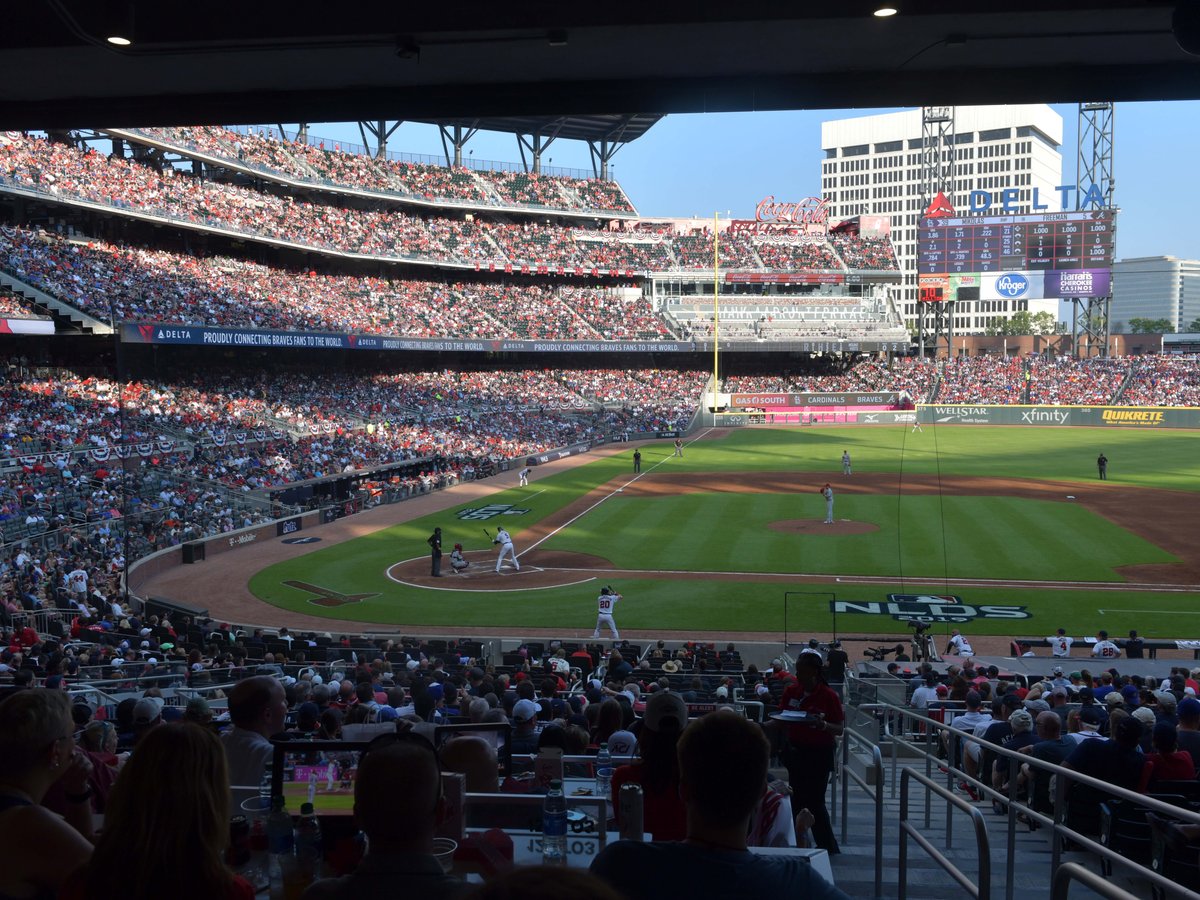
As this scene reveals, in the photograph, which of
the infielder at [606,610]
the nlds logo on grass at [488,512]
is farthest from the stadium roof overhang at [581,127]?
the infielder at [606,610]

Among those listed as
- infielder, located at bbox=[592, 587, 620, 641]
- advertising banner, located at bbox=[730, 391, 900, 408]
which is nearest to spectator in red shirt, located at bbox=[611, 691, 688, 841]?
infielder, located at bbox=[592, 587, 620, 641]

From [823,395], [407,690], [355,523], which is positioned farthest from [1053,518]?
[823,395]

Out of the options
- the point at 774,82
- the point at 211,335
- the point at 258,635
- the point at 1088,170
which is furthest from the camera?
the point at 1088,170

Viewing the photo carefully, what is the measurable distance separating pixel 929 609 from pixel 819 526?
10.5m

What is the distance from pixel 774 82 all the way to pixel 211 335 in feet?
155

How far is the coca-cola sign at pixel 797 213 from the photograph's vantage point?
313 ft

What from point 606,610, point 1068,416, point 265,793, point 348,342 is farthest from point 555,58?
point 1068,416

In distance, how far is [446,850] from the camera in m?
3.31

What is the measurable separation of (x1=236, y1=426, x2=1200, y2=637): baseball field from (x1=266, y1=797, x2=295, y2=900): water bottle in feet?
62.0

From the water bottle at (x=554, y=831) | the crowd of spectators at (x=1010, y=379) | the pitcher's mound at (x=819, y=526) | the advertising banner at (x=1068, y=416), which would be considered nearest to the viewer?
the water bottle at (x=554, y=831)

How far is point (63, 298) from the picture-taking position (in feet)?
135

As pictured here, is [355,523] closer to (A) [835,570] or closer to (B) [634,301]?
(A) [835,570]

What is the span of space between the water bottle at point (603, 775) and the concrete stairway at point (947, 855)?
70.3 inches

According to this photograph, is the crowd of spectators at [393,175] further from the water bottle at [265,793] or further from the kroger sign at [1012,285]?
the water bottle at [265,793]
